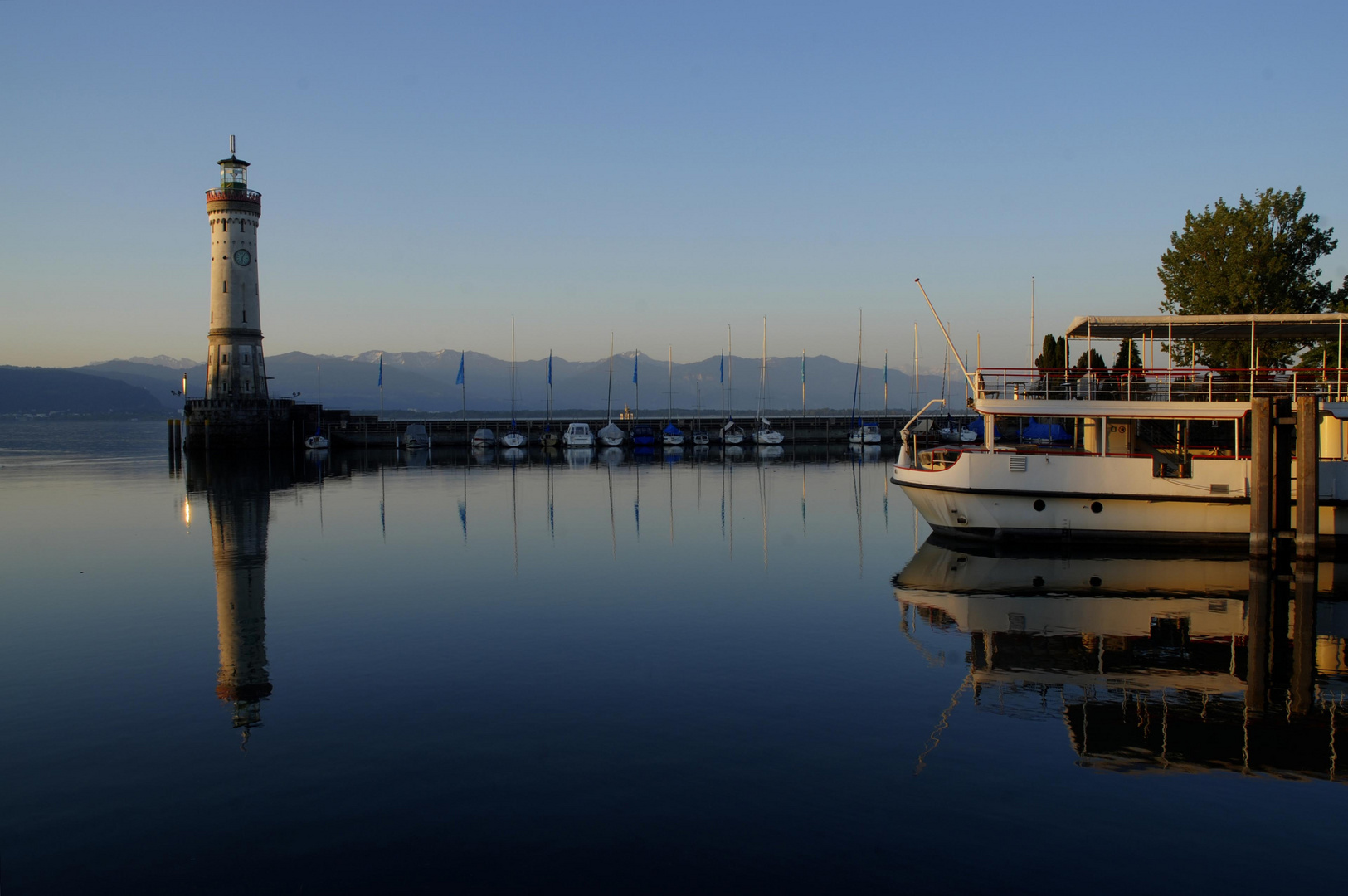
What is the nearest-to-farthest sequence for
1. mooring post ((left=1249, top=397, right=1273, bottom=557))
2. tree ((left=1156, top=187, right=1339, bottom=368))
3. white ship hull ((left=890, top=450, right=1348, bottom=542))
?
mooring post ((left=1249, top=397, right=1273, bottom=557)) < white ship hull ((left=890, top=450, right=1348, bottom=542)) < tree ((left=1156, top=187, right=1339, bottom=368))

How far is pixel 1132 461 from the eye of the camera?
27.3 m

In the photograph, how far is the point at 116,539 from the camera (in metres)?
31.1

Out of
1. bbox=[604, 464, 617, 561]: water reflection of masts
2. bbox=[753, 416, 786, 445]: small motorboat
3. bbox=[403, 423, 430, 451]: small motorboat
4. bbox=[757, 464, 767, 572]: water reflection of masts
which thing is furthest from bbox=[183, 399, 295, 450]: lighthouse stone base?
bbox=[753, 416, 786, 445]: small motorboat

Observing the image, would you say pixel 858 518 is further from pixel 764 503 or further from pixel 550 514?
pixel 550 514

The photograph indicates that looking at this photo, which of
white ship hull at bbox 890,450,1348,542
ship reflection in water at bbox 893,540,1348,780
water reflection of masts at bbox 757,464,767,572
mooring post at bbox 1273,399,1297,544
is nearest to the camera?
ship reflection in water at bbox 893,540,1348,780

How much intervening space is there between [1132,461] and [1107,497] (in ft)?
4.01

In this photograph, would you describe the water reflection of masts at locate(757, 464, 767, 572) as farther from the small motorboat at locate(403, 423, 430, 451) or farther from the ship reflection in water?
the small motorboat at locate(403, 423, 430, 451)

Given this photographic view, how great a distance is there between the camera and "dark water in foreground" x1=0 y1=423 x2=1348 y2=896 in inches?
366

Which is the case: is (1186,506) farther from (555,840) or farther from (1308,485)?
(555,840)

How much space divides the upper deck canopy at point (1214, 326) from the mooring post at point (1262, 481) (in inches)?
147

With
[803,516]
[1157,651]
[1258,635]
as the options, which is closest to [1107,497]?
[1258,635]

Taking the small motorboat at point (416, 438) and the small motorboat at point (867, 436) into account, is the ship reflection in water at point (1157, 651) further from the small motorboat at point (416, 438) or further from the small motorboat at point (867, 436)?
the small motorboat at point (416, 438)

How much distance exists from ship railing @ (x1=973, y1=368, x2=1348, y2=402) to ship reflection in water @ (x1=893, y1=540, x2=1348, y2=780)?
539 centimetres

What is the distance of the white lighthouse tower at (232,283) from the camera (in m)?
78.3
